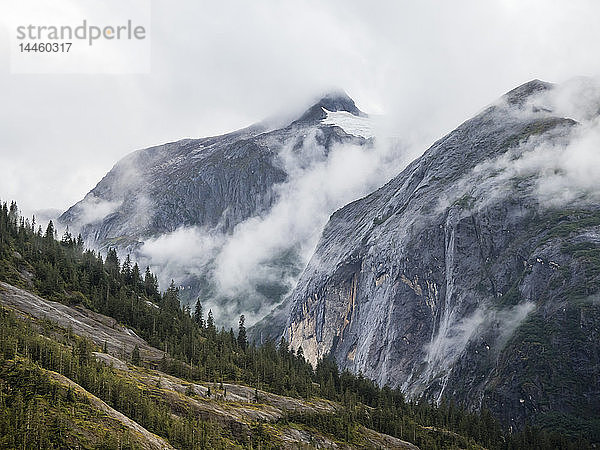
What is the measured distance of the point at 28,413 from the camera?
101312mm

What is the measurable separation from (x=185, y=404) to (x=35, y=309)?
59294 mm

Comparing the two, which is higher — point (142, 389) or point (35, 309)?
point (35, 309)

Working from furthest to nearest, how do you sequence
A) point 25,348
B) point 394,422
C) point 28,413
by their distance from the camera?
point 394,422 → point 25,348 → point 28,413

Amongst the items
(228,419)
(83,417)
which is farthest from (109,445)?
(228,419)

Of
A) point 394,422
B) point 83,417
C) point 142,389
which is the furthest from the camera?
point 394,422

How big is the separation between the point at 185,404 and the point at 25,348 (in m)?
36.2

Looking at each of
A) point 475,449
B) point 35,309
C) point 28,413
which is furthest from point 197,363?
point 28,413

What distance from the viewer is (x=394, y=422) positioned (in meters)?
195

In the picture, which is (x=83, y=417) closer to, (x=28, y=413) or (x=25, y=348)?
Result: (x=28, y=413)

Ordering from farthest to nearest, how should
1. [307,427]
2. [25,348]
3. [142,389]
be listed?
[307,427], [142,389], [25,348]

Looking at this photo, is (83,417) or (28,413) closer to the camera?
(28,413)

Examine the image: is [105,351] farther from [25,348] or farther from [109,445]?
[109,445]

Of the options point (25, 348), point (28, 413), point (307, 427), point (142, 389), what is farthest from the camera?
point (307, 427)

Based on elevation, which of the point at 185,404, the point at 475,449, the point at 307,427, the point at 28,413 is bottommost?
the point at 475,449
